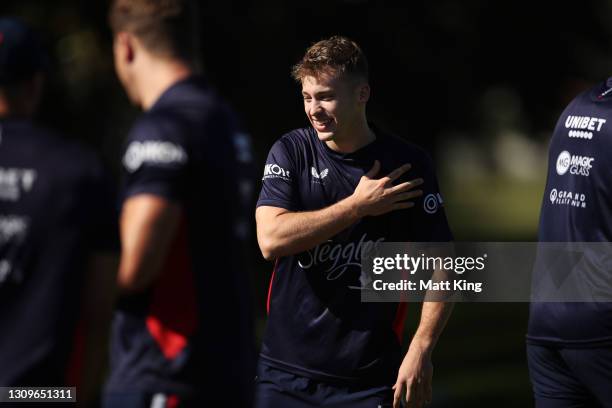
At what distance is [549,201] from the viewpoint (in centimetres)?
586

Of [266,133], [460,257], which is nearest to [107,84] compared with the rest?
[266,133]

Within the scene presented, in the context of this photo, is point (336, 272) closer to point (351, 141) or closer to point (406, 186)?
point (406, 186)

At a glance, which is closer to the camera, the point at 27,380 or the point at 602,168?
the point at 27,380

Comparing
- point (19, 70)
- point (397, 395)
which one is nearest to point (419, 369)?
point (397, 395)

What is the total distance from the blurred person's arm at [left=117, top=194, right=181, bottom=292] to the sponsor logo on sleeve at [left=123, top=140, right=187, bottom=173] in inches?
5.2

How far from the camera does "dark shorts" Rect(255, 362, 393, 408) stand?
221 inches

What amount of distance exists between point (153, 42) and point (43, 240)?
3.21 feet

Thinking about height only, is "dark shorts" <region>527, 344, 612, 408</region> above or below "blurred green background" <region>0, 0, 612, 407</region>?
below

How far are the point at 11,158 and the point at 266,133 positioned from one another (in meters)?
16.1

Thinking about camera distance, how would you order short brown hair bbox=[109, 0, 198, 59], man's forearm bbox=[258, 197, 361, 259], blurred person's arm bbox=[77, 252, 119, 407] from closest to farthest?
blurred person's arm bbox=[77, 252, 119, 407] → short brown hair bbox=[109, 0, 198, 59] → man's forearm bbox=[258, 197, 361, 259]

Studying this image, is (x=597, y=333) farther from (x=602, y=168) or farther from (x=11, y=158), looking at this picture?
(x=11, y=158)

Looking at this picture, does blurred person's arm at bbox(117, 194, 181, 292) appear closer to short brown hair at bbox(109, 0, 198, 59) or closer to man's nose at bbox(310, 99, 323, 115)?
short brown hair at bbox(109, 0, 198, 59)

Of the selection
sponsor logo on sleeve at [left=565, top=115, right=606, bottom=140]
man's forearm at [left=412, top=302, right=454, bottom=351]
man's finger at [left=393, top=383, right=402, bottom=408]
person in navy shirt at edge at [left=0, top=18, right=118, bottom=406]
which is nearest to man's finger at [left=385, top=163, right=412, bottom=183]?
man's forearm at [left=412, top=302, right=454, bottom=351]

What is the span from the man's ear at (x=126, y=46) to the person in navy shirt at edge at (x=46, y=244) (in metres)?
0.50
